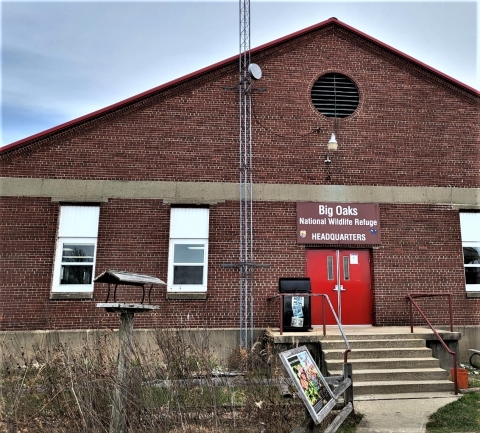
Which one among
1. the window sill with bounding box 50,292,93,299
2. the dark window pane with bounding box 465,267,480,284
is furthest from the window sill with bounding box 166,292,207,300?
the dark window pane with bounding box 465,267,480,284

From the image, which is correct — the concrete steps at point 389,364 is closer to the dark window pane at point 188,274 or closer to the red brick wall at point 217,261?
the red brick wall at point 217,261

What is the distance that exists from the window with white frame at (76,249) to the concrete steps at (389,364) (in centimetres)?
628

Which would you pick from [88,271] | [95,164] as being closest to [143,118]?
[95,164]

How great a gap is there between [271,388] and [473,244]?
9046 mm

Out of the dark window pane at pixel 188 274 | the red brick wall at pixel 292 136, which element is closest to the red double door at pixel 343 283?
the red brick wall at pixel 292 136

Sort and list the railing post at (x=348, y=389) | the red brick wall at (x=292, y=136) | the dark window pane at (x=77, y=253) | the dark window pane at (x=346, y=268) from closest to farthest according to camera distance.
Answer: the railing post at (x=348, y=389) < the dark window pane at (x=77, y=253) < the dark window pane at (x=346, y=268) < the red brick wall at (x=292, y=136)

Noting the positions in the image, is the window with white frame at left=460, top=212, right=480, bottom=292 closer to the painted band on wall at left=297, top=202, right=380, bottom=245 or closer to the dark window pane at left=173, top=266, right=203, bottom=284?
the painted band on wall at left=297, top=202, right=380, bottom=245

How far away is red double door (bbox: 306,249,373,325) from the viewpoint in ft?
37.2

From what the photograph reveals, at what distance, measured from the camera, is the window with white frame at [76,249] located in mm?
10984

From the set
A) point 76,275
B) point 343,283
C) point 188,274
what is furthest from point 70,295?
point 343,283

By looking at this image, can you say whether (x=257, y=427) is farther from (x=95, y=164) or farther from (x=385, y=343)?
(x=95, y=164)

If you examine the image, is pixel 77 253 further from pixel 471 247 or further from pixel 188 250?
pixel 471 247

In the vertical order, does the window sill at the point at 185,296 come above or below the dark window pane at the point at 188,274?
below

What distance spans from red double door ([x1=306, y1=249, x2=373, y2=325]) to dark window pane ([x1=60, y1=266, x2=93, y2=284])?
5748mm
